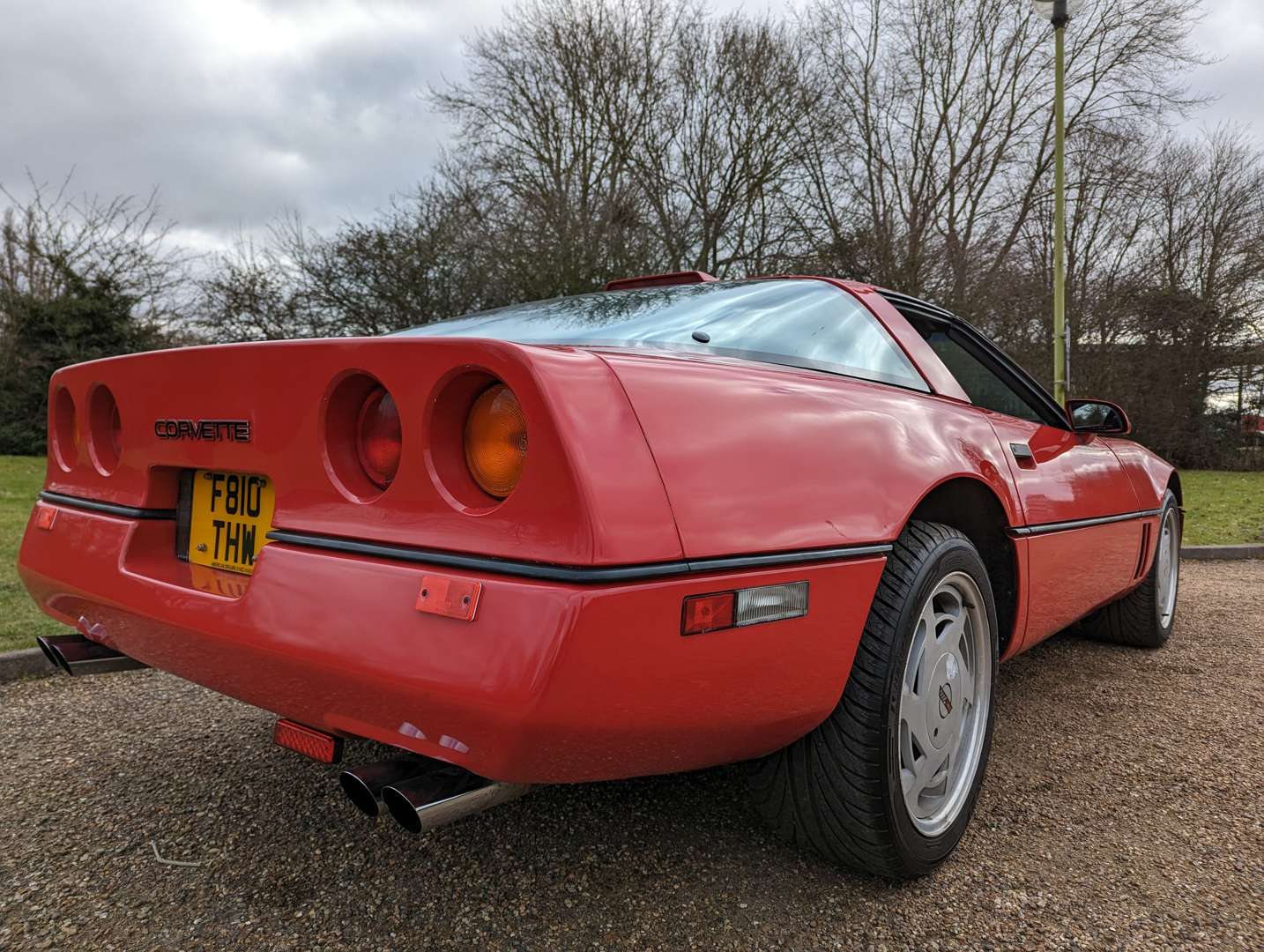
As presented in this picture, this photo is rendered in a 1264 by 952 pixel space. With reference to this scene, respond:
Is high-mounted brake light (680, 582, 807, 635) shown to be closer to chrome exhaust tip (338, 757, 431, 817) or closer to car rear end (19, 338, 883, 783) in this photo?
car rear end (19, 338, 883, 783)

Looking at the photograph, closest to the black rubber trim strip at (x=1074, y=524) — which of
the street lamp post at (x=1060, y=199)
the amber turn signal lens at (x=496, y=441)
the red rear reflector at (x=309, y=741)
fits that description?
the amber turn signal lens at (x=496, y=441)

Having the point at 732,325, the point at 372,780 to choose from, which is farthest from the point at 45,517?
the point at 732,325

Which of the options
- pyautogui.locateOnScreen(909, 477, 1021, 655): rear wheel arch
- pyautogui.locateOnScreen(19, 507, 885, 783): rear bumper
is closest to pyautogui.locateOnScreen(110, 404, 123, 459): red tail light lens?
pyautogui.locateOnScreen(19, 507, 885, 783): rear bumper

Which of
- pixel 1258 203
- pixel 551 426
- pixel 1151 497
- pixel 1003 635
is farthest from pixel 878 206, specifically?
pixel 551 426

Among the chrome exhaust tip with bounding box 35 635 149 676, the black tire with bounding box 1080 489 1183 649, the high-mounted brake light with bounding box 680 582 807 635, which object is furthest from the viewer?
the black tire with bounding box 1080 489 1183 649

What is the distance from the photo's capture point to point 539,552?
1163 mm

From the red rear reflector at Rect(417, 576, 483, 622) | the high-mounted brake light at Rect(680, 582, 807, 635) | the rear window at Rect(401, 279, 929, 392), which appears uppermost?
the rear window at Rect(401, 279, 929, 392)

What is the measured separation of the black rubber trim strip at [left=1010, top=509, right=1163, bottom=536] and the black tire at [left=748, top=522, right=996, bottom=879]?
619 mm

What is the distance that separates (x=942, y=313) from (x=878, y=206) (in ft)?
48.8

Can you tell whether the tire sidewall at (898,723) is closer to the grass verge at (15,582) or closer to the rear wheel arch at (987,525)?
the rear wheel arch at (987,525)

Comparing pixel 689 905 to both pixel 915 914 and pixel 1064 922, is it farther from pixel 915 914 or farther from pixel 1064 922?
pixel 1064 922

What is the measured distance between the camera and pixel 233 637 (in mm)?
1421

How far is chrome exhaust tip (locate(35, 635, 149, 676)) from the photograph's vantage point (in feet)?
6.30

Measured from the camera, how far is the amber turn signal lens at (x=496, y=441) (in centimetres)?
125
